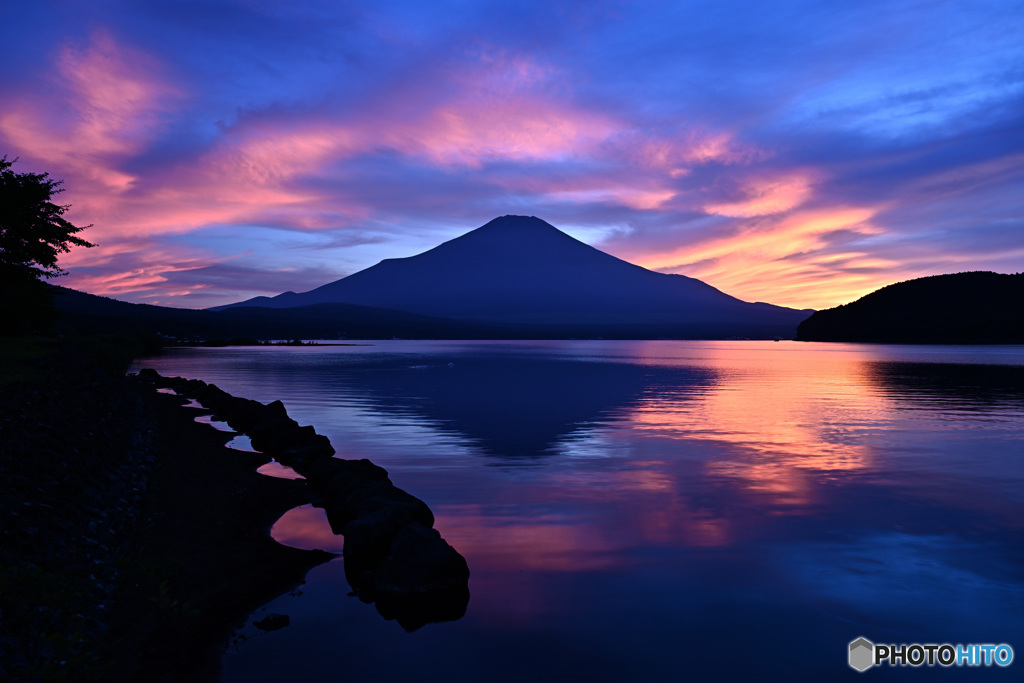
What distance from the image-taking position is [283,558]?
11.7 meters

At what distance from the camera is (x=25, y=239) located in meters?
35.5

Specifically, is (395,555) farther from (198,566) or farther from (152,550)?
(152,550)

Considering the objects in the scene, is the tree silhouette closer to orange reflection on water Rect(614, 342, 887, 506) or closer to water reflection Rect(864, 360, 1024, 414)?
orange reflection on water Rect(614, 342, 887, 506)

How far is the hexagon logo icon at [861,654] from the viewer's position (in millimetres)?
8547

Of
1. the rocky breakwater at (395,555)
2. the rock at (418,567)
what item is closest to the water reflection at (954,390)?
the rocky breakwater at (395,555)

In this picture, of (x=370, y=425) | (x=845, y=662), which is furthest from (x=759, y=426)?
(x=845, y=662)

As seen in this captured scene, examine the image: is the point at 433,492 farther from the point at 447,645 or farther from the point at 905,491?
the point at 905,491

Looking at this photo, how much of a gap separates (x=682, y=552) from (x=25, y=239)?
38.3m

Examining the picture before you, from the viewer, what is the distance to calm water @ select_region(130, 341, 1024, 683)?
339 inches

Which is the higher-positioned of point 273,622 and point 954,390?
point 954,390

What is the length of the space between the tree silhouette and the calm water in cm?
1943

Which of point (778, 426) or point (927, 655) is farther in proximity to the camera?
point (778, 426)

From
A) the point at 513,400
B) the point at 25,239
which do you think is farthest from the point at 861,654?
the point at 25,239

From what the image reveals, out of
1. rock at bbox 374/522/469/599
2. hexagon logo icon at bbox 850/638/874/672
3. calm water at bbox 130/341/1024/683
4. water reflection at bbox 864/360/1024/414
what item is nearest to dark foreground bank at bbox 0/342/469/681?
rock at bbox 374/522/469/599
